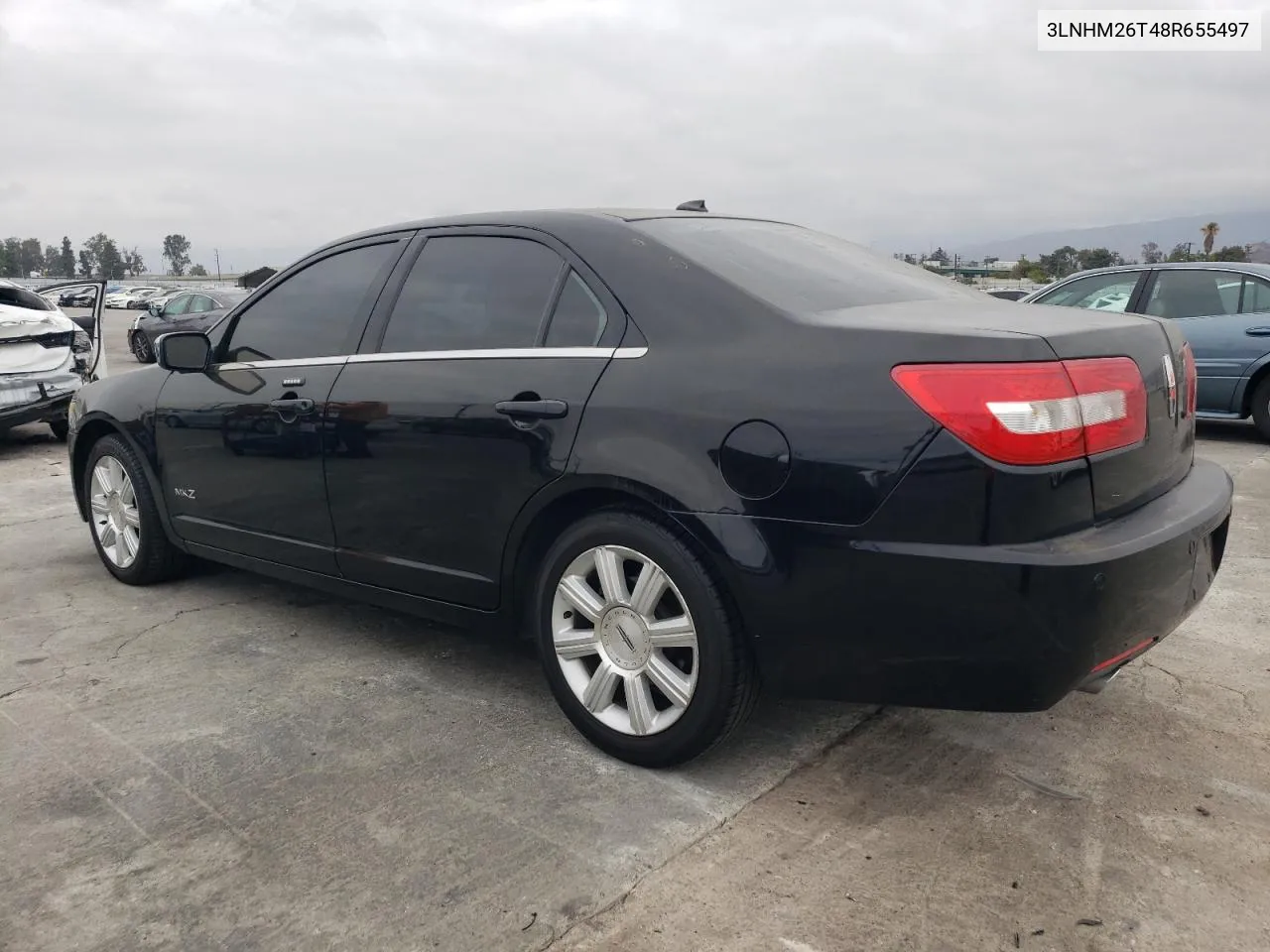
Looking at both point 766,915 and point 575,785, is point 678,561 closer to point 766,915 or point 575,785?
point 575,785

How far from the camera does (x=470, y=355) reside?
3.12 meters

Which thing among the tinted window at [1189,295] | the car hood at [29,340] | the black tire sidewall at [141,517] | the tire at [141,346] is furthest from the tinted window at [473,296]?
the tire at [141,346]

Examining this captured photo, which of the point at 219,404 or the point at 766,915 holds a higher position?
the point at 219,404

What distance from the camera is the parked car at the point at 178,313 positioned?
755 inches

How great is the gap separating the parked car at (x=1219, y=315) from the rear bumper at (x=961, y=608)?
6.90 meters

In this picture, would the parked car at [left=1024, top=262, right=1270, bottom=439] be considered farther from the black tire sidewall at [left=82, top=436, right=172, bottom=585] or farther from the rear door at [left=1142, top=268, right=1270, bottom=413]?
the black tire sidewall at [left=82, top=436, right=172, bottom=585]

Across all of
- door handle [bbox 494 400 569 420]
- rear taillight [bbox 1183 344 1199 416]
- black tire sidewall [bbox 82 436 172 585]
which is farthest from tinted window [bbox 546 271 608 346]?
black tire sidewall [bbox 82 436 172 585]

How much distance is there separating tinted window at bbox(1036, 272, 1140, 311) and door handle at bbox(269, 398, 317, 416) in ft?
24.2

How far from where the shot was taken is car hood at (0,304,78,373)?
26.4 feet

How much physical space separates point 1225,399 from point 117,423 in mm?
8334

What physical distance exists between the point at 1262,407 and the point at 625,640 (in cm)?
781

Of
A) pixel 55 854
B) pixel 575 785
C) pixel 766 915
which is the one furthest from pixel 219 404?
pixel 766 915

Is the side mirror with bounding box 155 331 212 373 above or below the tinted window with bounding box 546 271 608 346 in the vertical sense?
below

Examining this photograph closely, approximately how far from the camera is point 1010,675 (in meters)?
2.31
